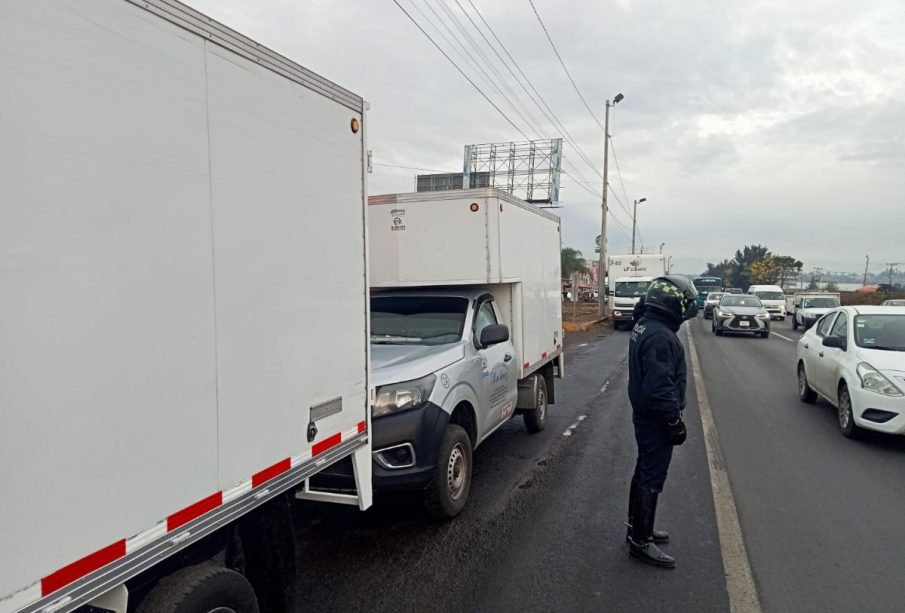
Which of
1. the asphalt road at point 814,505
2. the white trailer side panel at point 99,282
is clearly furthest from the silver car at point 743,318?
the white trailer side panel at point 99,282

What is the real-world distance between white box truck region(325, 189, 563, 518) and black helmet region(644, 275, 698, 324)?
5.20 ft

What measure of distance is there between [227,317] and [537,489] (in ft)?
13.0

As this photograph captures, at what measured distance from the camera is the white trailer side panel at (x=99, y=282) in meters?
1.62

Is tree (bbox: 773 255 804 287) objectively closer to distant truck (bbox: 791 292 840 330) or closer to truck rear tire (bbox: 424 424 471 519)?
distant truck (bbox: 791 292 840 330)

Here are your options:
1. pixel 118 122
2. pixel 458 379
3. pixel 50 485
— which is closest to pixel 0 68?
pixel 118 122

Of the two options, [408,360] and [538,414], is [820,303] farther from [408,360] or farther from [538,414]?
[408,360]

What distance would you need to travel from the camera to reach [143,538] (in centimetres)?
200

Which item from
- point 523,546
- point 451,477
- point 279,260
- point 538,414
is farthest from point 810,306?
point 279,260

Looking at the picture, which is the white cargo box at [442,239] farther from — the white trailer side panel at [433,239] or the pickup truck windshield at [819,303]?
the pickup truck windshield at [819,303]

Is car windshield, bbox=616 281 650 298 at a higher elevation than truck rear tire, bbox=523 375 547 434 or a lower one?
higher

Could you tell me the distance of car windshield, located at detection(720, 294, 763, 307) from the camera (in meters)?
23.7

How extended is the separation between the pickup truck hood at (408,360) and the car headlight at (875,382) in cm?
480

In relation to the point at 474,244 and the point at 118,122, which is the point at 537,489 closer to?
the point at 474,244

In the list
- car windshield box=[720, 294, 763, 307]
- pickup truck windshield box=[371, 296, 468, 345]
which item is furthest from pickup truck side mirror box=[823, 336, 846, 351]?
car windshield box=[720, 294, 763, 307]
